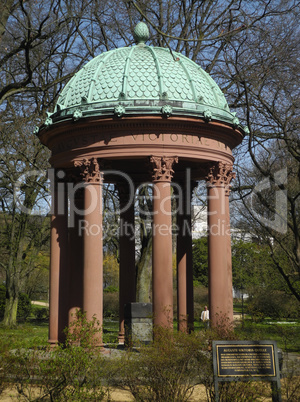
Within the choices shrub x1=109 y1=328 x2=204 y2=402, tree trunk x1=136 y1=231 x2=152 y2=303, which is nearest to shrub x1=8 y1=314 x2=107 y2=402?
shrub x1=109 y1=328 x2=204 y2=402

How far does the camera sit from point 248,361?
12.1 metres

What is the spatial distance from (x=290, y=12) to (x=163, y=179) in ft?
36.9

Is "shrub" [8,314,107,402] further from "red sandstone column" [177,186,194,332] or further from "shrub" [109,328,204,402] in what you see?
"red sandstone column" [177,186,194,332]

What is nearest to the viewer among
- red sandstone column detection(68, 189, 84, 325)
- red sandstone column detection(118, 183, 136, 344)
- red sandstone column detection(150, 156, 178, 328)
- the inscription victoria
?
red sandstone column detection(150, 156, 178, 328)

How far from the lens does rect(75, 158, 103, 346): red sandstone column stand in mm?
19406

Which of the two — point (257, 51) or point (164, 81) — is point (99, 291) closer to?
point (164, 81)

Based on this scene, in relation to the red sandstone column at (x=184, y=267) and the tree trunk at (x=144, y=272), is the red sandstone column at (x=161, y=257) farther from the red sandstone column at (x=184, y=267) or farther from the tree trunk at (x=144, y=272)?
the tree trunk at (x=144, y=272)

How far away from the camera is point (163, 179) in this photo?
19.8 meters

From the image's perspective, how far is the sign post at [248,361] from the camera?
1183 cm

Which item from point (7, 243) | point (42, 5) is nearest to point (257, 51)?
point (42, 5)

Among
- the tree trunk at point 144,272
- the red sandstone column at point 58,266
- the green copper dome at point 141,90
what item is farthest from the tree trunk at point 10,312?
the green copper dome at point 141,90

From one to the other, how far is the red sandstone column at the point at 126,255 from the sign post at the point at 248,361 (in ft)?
42.8

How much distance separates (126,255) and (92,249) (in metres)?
5.97

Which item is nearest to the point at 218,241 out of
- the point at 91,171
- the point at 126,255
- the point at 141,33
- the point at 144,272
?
the point at 91,171
